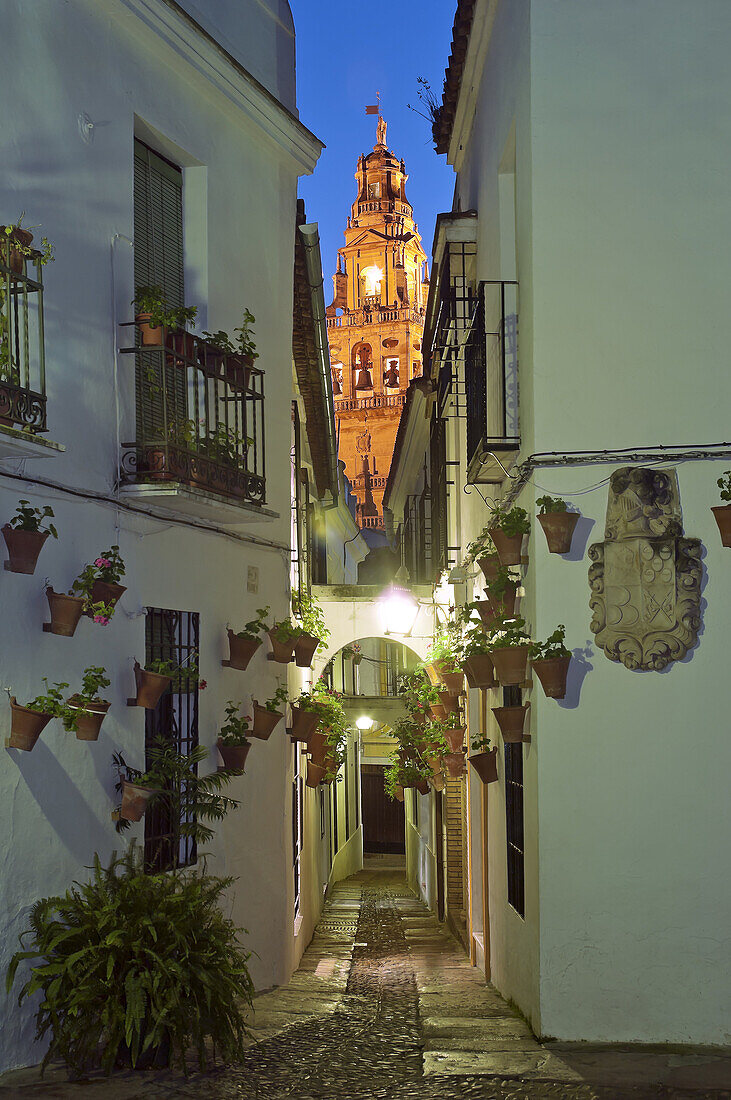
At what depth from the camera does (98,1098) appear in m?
5.56

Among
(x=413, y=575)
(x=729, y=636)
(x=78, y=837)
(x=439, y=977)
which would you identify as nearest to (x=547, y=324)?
(x=729, y=636)

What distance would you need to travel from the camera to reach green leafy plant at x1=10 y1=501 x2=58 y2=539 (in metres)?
6.07

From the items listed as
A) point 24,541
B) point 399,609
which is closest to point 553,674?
point 24,541

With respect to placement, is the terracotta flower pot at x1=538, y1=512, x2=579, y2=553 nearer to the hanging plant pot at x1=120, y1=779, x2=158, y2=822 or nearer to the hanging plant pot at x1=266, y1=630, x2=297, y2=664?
the hanging plant pot at x1=120, y1=779, x2=158, y2=822

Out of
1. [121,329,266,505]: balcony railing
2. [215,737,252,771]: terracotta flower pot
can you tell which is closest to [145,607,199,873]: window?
[215,737,252,771]: terracotta flower pot

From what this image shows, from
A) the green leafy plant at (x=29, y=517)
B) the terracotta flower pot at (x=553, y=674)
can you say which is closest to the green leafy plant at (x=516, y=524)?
the terracotta flower pot at (x=553, y=674)

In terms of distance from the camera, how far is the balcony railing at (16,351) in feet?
19.3

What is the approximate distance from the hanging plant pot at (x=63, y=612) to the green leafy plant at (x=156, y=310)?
7.14ft

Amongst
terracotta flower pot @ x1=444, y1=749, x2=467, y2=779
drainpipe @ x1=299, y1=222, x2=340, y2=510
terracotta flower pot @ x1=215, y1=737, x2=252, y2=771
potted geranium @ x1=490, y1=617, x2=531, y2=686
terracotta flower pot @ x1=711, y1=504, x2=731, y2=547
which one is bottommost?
terracotta flower pot @ x1=444, y1=749, x2=467, y2=779

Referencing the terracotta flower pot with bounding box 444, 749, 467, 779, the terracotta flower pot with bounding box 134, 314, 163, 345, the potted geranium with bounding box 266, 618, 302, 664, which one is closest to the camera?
the terracotta flower pot with bounding box 134, 314, 163, 345

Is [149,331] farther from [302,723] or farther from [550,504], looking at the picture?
[302,723]

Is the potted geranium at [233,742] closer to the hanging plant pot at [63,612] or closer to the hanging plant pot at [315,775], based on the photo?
the hanging plant pot at [63,612]

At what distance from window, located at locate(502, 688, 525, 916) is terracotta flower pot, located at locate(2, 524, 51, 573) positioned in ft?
12.6

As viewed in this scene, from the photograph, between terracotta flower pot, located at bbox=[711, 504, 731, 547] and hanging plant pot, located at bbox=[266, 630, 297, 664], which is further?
hanging plant pot, located at bbox=[266, 630, 297, 664]
